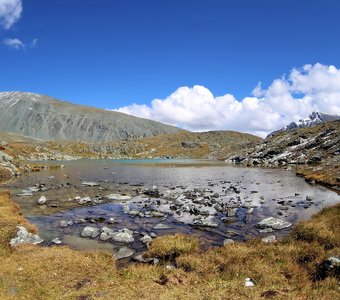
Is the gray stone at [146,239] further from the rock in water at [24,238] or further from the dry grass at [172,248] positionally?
the rock in water at [24,238]

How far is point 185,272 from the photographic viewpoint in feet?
51.2

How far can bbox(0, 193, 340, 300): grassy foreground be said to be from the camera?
13086 millimetres

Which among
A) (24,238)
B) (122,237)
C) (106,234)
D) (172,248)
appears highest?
(172,248)

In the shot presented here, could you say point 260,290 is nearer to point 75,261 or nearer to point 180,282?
point 180,282

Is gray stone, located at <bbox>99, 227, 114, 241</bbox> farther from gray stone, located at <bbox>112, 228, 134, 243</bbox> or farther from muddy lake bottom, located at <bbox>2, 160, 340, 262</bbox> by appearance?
gray stone, located at <bbox>112, 228, 134, 243</bbox>

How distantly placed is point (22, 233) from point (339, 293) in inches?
788

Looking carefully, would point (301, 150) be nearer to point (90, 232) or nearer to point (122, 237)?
point (90, 232)

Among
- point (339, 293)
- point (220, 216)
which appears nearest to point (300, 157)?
point (220, 216)

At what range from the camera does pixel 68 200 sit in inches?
1711

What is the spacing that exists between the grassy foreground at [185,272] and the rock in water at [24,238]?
683mm

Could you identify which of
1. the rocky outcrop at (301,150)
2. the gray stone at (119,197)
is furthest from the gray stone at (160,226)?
the rocky outcrop at (301,150)

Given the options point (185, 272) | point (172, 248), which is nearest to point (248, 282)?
point (185, 272)

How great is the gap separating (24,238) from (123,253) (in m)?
7.60

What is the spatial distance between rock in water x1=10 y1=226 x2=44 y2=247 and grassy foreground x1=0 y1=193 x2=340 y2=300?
683 mm
